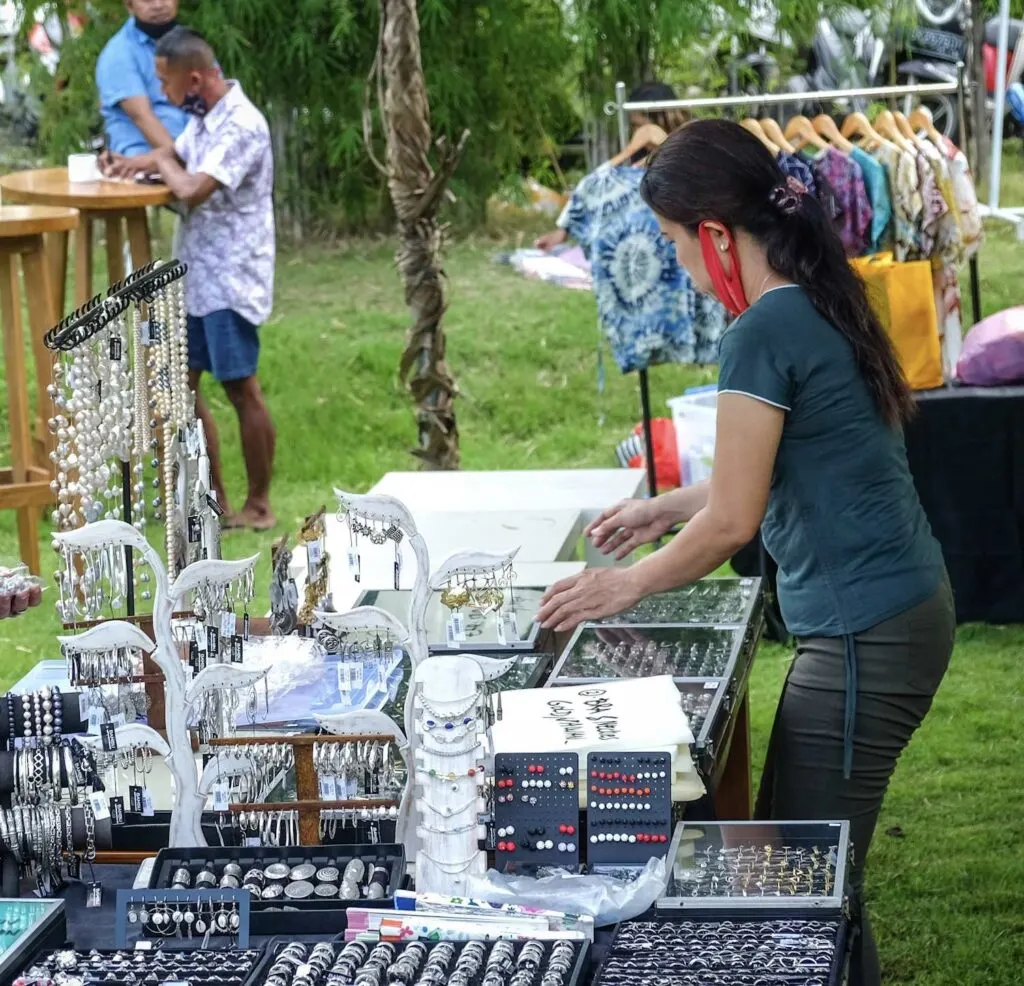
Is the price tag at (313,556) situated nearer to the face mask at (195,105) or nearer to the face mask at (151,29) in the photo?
the face mask at (195,105)

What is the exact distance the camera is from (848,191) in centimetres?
494

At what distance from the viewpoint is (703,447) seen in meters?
5.26

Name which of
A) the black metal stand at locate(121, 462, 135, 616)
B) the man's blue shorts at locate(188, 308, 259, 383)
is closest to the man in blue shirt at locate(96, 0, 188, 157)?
the man's blue shorts at locate(188, 308, 259, 383)

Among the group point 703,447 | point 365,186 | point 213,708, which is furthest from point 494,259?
point 213,708

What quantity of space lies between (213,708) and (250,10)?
675 centimetres

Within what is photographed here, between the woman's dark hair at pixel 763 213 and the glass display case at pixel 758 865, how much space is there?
0.58 meters

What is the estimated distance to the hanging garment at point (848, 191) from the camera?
4.94 meters

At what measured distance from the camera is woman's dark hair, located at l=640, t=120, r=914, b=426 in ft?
7.48

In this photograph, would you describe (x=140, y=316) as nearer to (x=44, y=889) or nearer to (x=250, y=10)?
(x=44, y=889)

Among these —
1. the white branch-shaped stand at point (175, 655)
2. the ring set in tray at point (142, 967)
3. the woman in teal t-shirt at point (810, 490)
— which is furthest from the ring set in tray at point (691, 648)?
the ring set in tray at point (142, 967)

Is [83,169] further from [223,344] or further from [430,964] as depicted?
[430,964]

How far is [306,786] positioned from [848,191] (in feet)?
10.5

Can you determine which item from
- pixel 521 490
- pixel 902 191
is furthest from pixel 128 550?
pixel 902 191

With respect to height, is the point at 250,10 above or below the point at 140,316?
above
